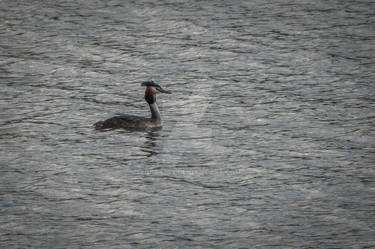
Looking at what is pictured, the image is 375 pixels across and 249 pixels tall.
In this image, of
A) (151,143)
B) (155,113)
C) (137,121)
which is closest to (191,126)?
(155,113)

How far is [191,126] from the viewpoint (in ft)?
75.2

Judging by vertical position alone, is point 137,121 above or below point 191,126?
above

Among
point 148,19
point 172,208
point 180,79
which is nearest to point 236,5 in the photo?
point 148,19

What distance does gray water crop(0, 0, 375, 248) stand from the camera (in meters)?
16.2

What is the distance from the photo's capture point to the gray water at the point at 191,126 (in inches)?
640

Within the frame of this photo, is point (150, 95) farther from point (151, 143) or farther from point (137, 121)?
point (151, 143)

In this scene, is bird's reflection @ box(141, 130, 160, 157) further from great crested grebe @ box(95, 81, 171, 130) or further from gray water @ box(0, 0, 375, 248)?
great crested grebe @ box(95, 81, 171, 130)

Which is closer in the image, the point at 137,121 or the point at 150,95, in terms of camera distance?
the point at 137,121

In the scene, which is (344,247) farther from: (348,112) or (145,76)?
(145,76)

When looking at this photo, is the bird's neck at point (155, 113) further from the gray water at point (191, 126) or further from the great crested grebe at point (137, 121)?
the gray water at point (191, 126)

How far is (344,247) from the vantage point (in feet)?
49.3

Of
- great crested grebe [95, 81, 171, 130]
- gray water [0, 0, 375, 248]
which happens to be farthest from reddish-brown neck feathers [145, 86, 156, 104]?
gray water [0, 0, 375, 248]

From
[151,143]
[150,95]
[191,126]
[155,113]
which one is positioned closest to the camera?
[151,143]

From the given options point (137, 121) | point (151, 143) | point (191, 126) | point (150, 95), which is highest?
point (150, 95)
